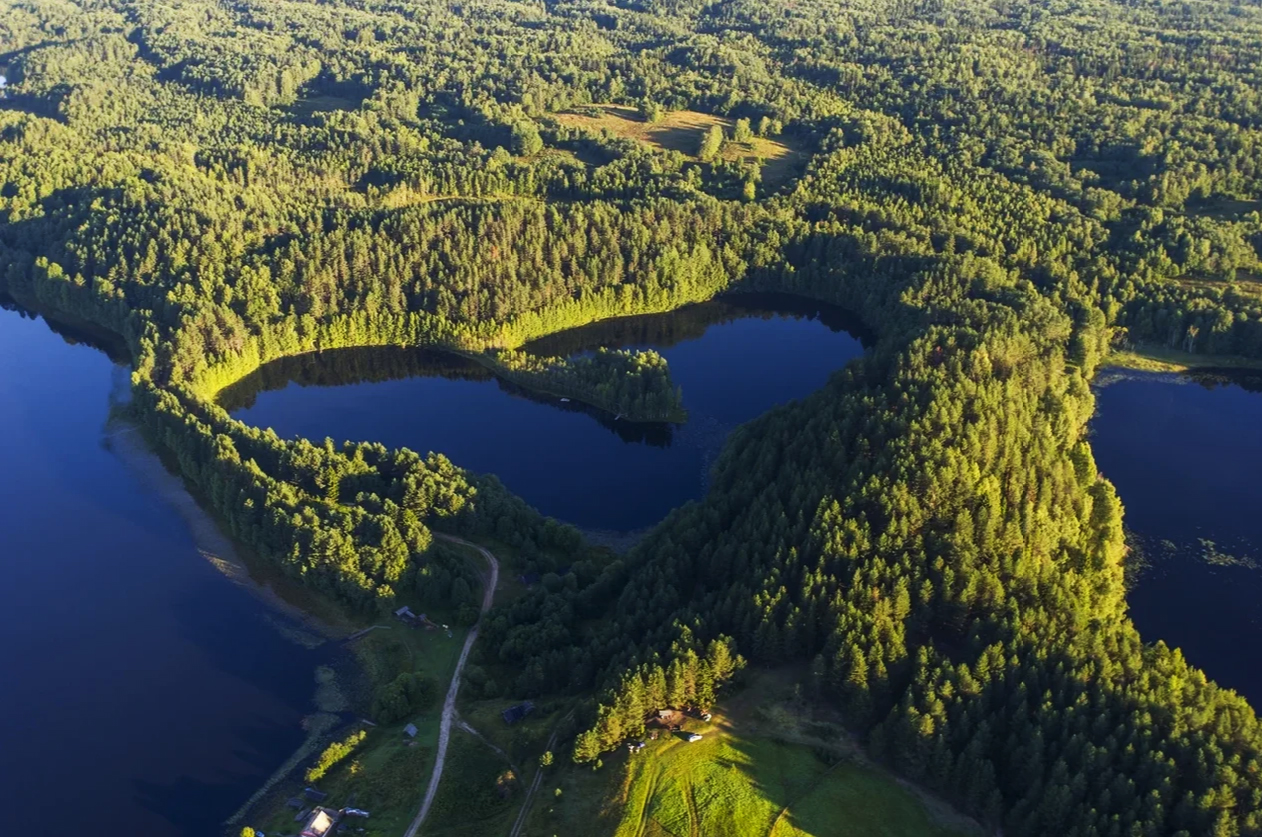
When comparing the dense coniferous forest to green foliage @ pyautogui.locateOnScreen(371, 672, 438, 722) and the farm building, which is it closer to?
green foliage @ pyautogui.locateOnScreen(371, 672, 438, 722)

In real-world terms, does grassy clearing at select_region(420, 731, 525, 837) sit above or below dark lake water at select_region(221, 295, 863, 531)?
below

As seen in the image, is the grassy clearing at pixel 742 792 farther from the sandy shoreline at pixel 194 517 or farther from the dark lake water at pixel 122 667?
the sandy shoreline at pixel 194 517

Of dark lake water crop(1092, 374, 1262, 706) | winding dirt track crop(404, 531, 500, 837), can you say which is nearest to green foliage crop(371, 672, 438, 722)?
winding dirt track crop(404, 531, 500, 837)

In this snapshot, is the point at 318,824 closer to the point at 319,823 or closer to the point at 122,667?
the point at 319,823

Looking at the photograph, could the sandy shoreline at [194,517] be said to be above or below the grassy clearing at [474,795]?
below

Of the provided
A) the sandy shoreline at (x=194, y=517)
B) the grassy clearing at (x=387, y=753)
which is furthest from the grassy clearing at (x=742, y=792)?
the sandy shoreline at (x=194, y=517)
